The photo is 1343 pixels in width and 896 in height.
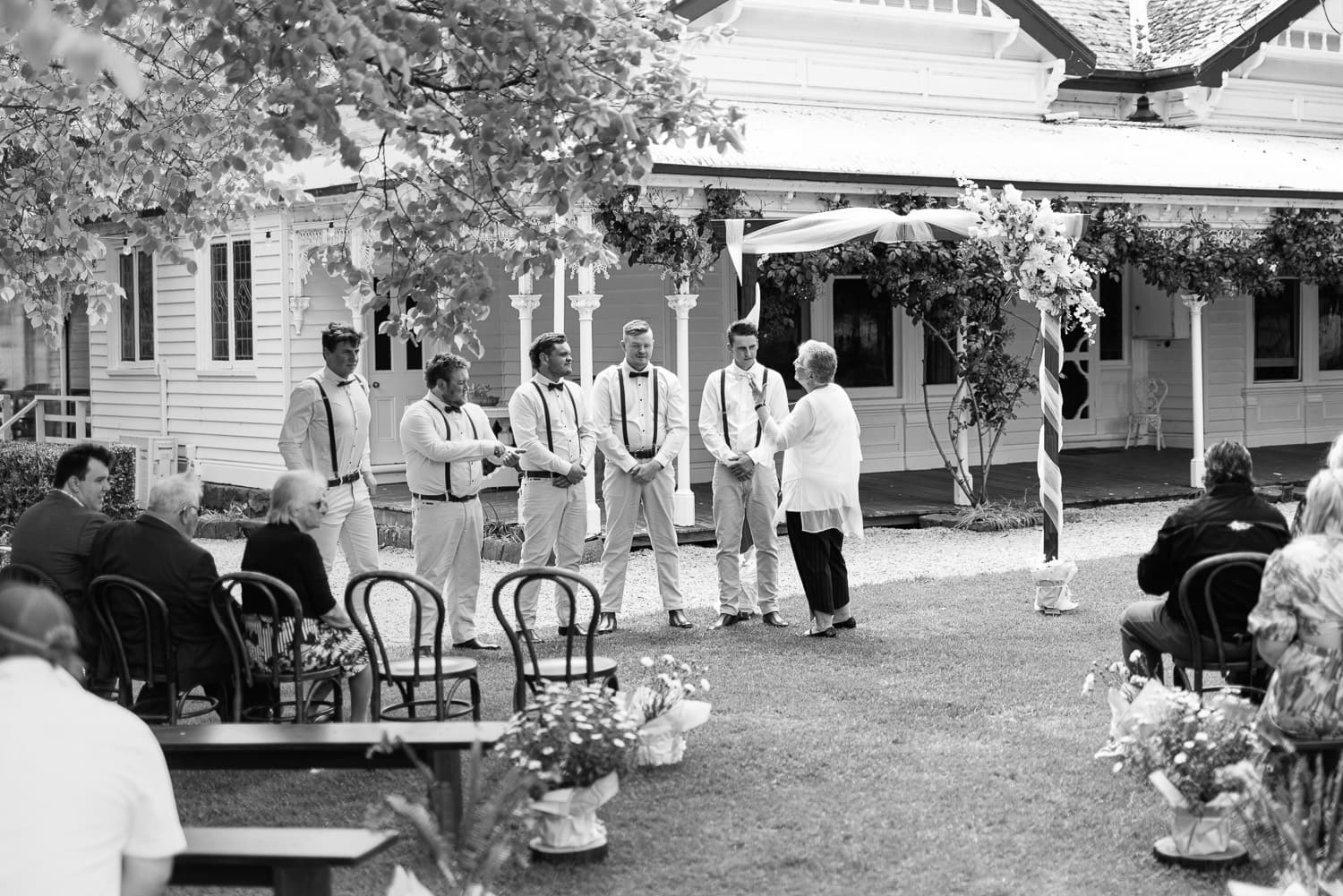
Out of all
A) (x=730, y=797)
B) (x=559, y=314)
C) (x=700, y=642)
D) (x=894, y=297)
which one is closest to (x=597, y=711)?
(x=730, y=797)

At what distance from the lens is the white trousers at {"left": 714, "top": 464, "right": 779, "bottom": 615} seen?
9.80 metres

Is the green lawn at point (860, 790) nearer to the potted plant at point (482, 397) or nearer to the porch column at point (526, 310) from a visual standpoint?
the porch column at point (526, 310)

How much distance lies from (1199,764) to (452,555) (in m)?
4.88

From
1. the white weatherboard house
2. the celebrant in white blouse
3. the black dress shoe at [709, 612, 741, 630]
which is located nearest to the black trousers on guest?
the celebrant in white blouse

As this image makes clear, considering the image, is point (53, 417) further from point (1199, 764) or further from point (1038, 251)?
point (1199, 764)

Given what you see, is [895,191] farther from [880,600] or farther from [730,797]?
[730,797]

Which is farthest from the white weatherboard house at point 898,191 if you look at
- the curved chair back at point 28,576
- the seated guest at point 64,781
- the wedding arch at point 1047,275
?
the seated guest at point 64,781

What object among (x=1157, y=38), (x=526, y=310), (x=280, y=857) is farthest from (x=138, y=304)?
(x=280, y=857)

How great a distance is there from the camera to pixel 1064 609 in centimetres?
1015

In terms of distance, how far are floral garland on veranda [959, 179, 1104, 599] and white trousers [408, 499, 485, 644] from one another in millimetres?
3481

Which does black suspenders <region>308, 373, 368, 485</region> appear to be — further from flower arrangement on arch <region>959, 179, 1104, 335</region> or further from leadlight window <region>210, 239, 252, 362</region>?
leadlight window <region>210, 239, 252, 362</region>

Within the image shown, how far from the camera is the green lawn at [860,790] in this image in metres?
5.24

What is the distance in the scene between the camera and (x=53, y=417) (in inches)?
776

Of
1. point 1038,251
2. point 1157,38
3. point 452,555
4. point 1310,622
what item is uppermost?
point 1157,38
